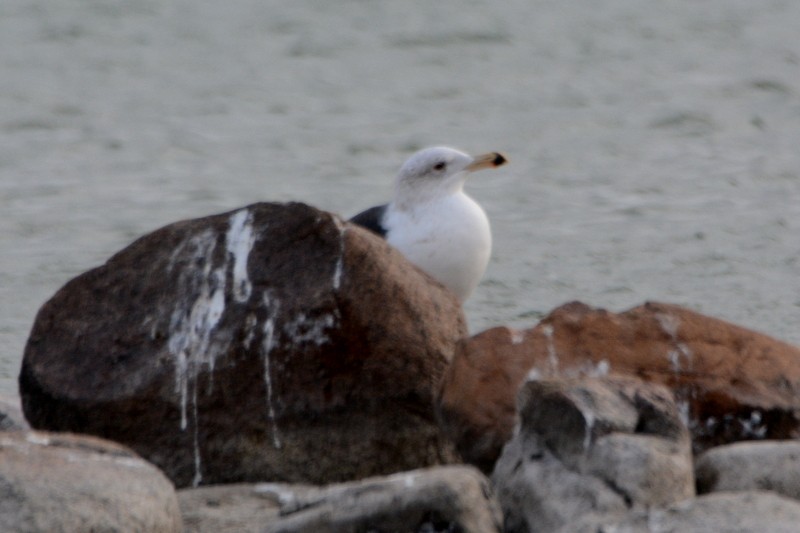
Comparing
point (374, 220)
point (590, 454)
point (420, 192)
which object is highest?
point (590, 454)

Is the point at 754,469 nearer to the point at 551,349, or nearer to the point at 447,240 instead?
the point at 551,349

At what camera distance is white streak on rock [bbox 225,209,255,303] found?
5.29m

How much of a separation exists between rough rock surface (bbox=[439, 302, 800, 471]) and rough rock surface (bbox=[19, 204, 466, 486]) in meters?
0.27

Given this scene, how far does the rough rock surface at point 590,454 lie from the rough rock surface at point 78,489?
93cm

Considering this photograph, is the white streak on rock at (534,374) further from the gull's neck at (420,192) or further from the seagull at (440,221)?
the gull's neck at (420,192)

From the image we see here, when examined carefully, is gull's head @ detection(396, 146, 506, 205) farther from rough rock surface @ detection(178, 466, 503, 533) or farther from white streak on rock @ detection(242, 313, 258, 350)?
rough rock surface @ detection(178, 466, 503, 533)

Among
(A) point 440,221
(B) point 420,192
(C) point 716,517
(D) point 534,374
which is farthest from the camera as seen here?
(B) point 420,192

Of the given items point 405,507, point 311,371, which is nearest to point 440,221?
point 311,371

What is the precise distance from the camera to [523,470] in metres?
4.33

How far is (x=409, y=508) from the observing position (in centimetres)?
406

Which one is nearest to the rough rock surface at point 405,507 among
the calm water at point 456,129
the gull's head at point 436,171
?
the gull's head at point 436,171

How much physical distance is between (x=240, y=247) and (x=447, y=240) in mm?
1513

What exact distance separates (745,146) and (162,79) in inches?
206

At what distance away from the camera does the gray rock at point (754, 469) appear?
425 cm
